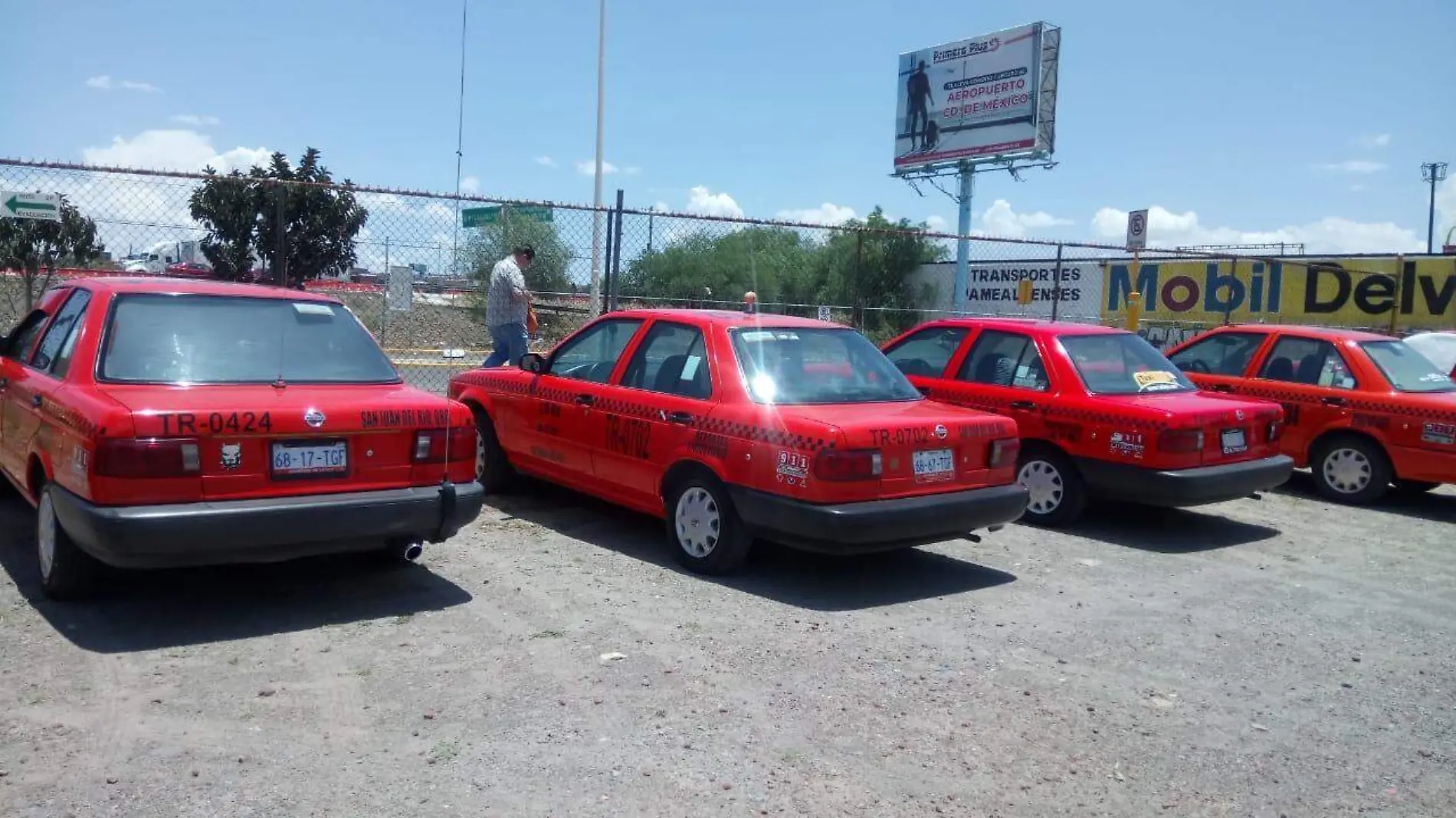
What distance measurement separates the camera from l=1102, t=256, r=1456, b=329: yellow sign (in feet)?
85.1

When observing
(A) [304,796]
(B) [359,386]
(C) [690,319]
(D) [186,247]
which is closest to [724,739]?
(A) [304,796]

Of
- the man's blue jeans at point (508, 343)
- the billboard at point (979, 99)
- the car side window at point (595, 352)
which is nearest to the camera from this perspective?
the car side window at point (595, 352)

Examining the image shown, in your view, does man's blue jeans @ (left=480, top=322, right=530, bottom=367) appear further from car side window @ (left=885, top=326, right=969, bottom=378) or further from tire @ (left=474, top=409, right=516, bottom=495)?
car side window @ (left=885, top=326, right=969, bottom=378)

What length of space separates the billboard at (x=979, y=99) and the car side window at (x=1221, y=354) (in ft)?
75.0

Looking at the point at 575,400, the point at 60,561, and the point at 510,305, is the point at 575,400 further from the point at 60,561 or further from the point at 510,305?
the point at 510,305

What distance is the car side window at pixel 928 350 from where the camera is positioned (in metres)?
8.89

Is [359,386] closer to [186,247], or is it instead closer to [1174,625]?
[1174,625]

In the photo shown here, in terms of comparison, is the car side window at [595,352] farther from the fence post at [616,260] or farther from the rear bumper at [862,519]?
the fence post at [616,260]

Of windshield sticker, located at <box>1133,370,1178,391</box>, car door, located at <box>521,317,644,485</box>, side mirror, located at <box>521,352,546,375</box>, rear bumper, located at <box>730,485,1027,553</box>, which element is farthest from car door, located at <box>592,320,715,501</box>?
windshield sticker, located at <box>1133,370,1178,391</box>

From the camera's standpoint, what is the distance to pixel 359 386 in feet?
18.3

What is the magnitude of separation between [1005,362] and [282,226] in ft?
18.9

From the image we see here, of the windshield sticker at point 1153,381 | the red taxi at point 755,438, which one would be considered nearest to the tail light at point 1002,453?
the red taxi at point 755,438

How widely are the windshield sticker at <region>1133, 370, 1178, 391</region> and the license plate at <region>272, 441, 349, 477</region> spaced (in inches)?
219

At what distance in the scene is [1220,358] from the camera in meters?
10.4
